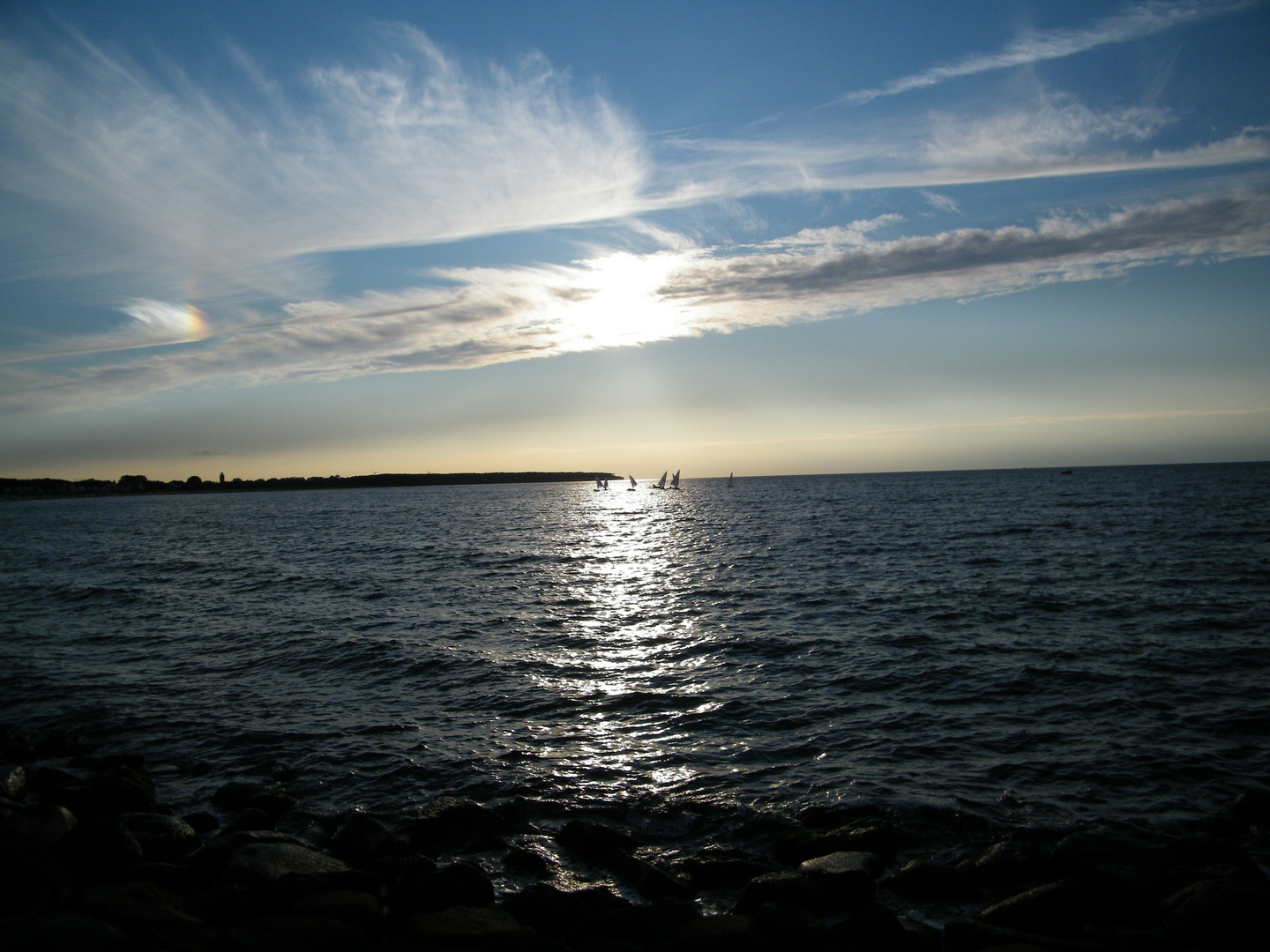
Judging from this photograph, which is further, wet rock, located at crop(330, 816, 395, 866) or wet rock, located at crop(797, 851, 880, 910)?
wet rock, located at crop(330, 816, 395, 866)

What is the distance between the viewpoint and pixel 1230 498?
246 ft

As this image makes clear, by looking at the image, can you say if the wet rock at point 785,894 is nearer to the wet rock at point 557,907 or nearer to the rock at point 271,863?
the wet rock at point 557,907

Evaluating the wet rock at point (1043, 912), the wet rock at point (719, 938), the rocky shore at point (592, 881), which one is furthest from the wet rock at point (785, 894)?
the wet rock at point (1043, 912)

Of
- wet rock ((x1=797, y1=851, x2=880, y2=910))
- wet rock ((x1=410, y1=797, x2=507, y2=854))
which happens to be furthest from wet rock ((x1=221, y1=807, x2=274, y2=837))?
wet rock ((x1=797, y1=851, x2=880, y2=910))

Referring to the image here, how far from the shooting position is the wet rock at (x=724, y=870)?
837 centimetres

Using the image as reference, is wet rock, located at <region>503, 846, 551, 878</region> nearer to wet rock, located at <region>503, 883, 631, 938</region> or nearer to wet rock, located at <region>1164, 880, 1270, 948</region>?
wet rock, located at <region>503, 883, 631, 938</region>

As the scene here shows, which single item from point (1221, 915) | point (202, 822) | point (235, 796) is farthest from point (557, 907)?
point (1221, 915)

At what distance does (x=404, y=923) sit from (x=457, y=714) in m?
8.03

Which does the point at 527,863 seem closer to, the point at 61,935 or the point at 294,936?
the point at 294,936

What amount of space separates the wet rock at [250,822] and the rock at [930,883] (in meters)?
8.26

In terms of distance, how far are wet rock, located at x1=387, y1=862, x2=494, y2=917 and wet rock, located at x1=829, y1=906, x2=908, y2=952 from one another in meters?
3.69

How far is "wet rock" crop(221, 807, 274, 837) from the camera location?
984 cm

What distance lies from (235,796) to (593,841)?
5.84m

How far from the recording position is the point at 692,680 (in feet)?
56.1
